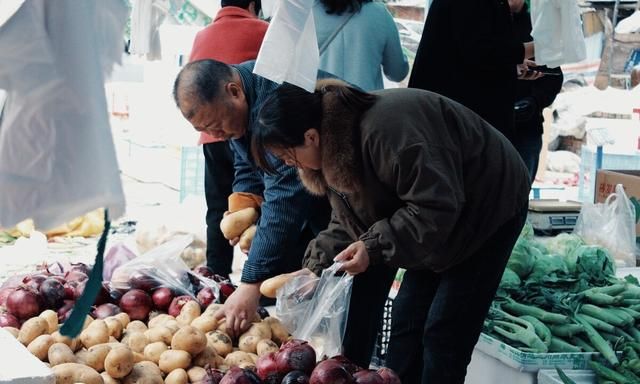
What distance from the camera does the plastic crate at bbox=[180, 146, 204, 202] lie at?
6.21 m

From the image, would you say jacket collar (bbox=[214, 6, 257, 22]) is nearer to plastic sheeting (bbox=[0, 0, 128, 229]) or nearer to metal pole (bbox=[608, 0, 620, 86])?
plastic sheeting (bbox=[0, 0, 128, 229])

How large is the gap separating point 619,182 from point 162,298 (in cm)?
305

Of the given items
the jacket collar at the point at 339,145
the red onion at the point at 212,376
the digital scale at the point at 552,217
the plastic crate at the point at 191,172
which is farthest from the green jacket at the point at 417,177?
the plastic crate at the point at 191,172

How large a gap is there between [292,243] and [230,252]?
136 centimetres

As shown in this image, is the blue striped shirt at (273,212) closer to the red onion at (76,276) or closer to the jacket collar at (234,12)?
the red onion at (76,276)

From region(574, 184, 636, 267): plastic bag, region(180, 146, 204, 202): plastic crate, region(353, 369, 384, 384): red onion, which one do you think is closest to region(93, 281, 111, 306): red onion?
region(353, 369, 384, 384): red onion

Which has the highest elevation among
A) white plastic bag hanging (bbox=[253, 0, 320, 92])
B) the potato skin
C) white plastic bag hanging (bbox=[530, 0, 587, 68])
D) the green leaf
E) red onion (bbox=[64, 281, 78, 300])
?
white plastic bag hanging (bbox=[253, 0, 320, 92])

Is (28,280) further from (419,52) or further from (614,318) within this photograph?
(614,318)

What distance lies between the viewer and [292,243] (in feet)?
9.18

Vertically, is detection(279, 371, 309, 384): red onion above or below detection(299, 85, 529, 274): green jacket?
below

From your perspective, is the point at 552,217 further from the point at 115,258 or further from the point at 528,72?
the point at 115,258

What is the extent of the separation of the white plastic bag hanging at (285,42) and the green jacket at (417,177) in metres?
0.35

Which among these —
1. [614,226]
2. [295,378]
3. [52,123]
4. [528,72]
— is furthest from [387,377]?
[614,226]

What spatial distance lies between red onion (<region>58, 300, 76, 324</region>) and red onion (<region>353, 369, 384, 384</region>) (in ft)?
3.06
